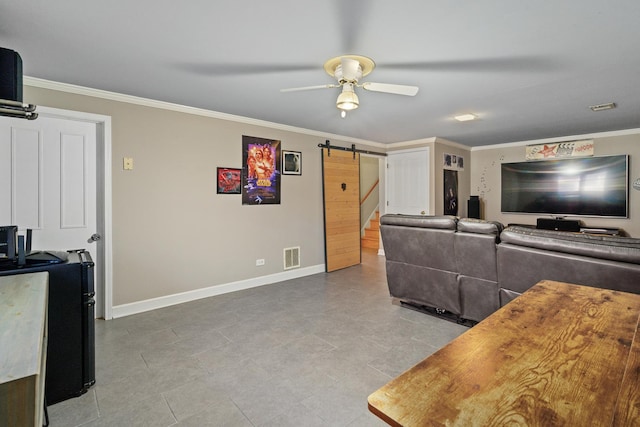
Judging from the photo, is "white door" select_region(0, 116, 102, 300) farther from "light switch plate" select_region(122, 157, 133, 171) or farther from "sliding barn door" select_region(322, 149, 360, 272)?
"sliding barn door" select_region(322, 149, 360, 272)

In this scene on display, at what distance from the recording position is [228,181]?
4.10 metres

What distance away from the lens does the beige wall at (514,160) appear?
5.09 meters

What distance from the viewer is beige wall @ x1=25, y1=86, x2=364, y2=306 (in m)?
3.30

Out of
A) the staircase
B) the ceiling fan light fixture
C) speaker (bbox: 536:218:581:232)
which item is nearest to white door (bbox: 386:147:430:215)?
the staircase

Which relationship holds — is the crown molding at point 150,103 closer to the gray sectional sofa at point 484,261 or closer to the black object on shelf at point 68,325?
the black object on shelf at point 68,325

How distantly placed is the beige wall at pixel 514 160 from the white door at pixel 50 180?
268 inches

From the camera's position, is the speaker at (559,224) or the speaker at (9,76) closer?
the speaker at (9,76)

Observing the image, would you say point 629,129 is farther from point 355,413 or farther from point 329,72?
point 355,413

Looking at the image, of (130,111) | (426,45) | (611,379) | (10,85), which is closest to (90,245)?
(130,111)

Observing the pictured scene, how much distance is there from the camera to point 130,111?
3352 millimetres

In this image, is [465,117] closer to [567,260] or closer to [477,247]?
[477,247]

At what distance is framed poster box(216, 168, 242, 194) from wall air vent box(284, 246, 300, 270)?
123 centimetres

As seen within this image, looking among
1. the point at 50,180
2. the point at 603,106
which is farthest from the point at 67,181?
the point at 603,106

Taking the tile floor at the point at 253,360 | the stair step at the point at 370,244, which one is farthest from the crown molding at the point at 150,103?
the stair step at the point at 370,244
